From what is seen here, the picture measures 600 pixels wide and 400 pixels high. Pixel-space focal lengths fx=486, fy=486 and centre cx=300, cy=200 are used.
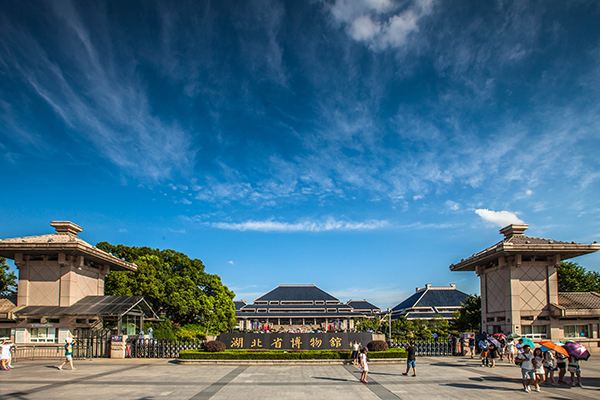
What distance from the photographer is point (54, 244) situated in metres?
28.3

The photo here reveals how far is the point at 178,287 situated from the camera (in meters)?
44.6

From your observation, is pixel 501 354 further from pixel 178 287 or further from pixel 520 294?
pixel 178 287

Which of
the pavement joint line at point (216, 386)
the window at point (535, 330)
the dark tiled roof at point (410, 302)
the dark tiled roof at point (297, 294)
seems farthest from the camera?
the dark tiled roof at point (297, 294)

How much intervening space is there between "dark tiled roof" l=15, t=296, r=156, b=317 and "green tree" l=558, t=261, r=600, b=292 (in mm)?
34679

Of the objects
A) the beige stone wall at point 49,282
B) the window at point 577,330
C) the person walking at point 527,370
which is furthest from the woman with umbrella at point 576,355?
the beige stone wall at point 49,282

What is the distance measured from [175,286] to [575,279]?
3494cm

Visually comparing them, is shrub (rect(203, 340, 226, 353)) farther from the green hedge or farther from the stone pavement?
the stone pavement

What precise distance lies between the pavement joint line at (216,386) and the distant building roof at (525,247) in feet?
57.9

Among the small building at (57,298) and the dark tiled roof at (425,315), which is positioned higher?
the small building at (57,298)

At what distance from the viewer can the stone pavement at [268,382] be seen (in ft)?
49.7

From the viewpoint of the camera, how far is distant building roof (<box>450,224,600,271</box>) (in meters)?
29.6

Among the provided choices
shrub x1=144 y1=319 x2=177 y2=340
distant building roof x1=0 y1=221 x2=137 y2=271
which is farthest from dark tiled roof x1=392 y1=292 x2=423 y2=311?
distant building roof x1=0 y1=221 x2=137 y2=271

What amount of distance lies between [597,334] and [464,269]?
9610 mm

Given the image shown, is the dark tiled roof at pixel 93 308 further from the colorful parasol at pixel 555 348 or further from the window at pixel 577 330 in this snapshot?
the window at pixel 577 330
